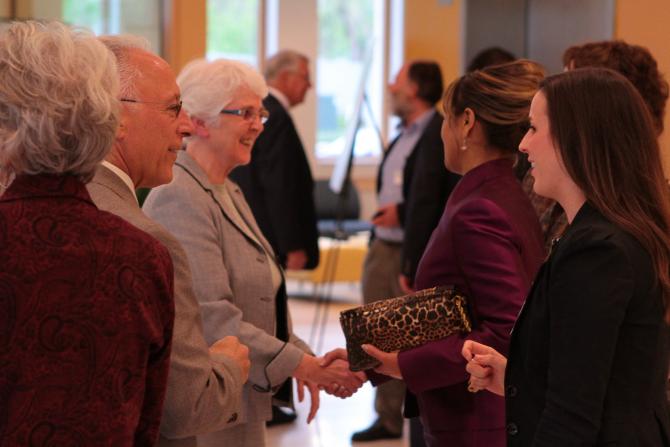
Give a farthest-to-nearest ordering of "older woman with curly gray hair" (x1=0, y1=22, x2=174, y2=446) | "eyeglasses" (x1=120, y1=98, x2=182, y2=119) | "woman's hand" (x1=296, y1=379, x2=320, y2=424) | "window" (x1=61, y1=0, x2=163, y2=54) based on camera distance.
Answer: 1. "window" (x1=61, y1=0, x2=163, y2=54)
2. "woman's hand" (x1=296, y1=379, x2=320, y2=424)
3. "eyeglasses" (x1=120, y1=98, x2=182, y2=119)
4. "older woman with curly gray hair" (x1=0, y1=22, x2=174, y2=446)

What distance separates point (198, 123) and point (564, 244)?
4.66 feet

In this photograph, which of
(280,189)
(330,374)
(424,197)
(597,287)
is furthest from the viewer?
(280,189)

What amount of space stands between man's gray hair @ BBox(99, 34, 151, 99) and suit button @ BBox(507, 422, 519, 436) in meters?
1.03

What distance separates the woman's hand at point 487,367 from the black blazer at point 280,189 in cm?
338

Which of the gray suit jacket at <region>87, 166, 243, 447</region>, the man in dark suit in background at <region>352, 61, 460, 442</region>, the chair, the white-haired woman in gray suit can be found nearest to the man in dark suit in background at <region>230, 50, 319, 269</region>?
the man in dark suit in background at <region>352, 61, 460, 442</region>

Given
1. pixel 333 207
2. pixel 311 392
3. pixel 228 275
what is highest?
pixel 228 275

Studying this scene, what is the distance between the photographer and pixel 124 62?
222cm

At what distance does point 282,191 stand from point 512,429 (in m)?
3.69

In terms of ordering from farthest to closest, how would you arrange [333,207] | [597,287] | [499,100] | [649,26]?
[333,207], [649,26], [499,100], [597,287]

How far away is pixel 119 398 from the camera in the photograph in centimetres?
160

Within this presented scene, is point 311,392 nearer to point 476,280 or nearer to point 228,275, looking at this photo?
Result: point 228,275

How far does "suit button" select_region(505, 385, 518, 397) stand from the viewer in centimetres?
204

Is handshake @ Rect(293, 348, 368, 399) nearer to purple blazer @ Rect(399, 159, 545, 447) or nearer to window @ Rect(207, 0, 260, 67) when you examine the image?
purple blazer @ Rect(399, 159, 545, 447)

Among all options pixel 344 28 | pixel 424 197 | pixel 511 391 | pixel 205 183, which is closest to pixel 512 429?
pixel 511 391
